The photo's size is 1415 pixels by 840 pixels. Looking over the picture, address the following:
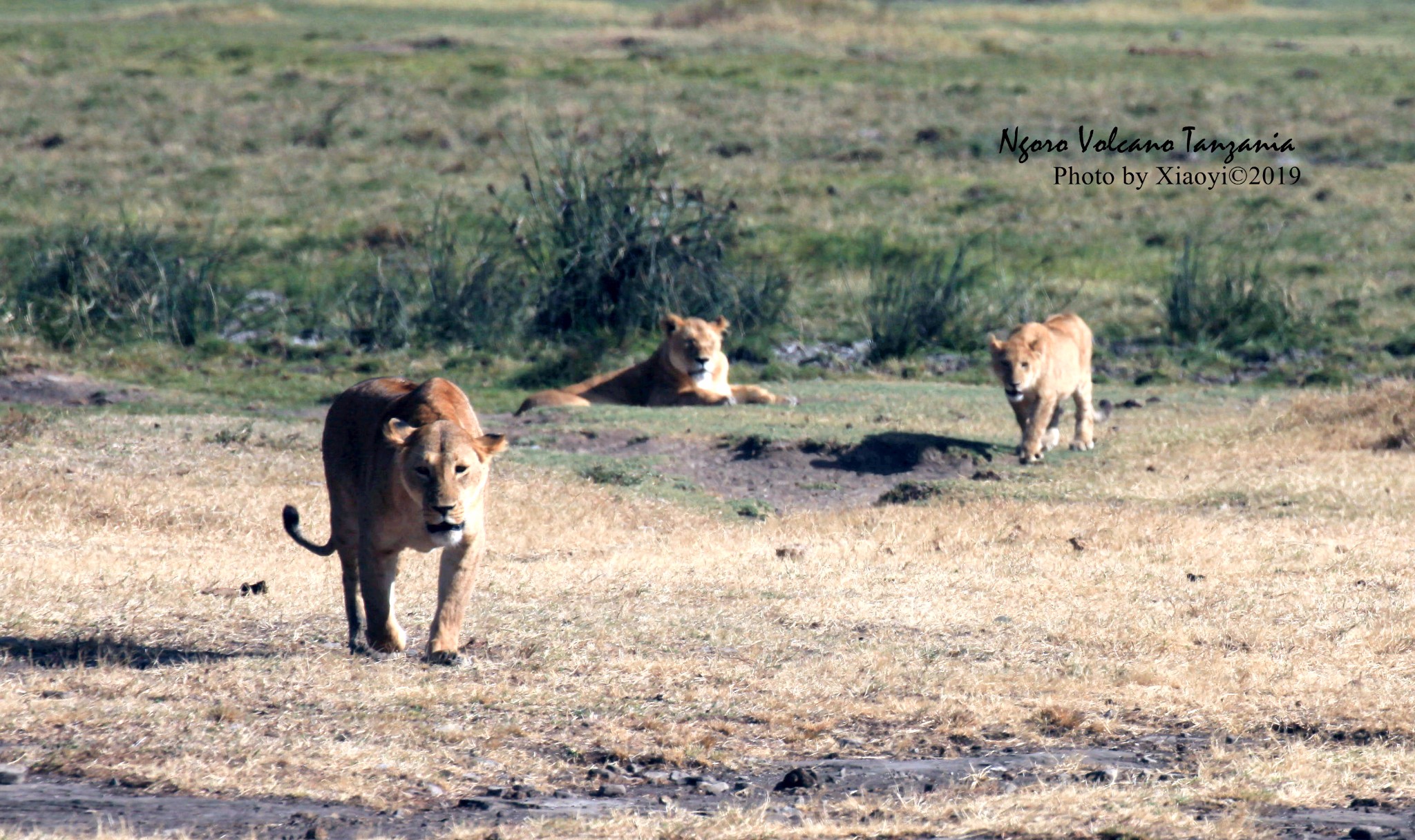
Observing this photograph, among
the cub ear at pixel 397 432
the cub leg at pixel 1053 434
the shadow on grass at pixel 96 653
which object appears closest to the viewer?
the cub ear at pixel 397 432

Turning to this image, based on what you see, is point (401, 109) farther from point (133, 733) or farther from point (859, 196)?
point (133, 733)

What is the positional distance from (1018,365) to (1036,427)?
0.59 m

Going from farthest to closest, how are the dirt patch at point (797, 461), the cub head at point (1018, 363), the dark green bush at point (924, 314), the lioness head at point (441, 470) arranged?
1. the dark green bush at point (924, 314)
2. the cub head at point (1018, 363)
3. the dirt patch at point (797, 461)
4. the lioness head at point (441, 470)

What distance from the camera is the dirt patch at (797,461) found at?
12.8m

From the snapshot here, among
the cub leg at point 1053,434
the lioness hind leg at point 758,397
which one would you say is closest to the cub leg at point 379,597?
the cub leg at point 1053,434

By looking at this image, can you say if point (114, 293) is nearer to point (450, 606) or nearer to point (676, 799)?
point (450, 606)

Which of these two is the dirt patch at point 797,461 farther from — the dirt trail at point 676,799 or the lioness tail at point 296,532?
the dirt trail at point 676,799

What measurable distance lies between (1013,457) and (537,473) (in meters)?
3.59

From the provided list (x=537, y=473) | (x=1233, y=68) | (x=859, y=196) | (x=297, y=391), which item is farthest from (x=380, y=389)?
(x=1233, y=68)

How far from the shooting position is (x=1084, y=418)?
47.1 ft

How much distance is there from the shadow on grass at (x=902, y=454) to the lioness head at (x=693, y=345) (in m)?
2.63

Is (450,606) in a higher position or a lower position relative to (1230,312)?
higher

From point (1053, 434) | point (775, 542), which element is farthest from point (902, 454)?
point (775, 542)

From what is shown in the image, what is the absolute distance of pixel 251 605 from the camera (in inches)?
319
